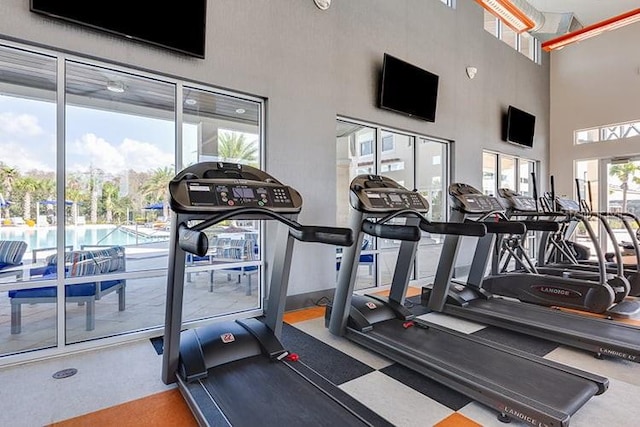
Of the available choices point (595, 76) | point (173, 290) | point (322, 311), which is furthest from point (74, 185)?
point (595, 76)

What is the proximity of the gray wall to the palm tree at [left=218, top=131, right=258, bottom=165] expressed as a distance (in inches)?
11.9

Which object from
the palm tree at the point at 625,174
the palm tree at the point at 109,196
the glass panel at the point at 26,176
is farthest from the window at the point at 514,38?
the glass panel at the point at 26,176

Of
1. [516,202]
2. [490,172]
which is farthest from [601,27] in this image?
[490,172]

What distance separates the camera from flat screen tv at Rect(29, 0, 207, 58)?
9.11 feet

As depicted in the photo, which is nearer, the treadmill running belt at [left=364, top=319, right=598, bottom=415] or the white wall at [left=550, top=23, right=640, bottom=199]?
the treadmill running belt at [left=364, top=319, right=598, bottom=415]

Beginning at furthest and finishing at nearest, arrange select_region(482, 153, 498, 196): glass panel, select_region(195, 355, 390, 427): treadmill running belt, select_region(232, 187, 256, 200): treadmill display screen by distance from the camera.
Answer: select_region(482, 153, 498, 196): glass panel, select_region(232, 187, 256, 200): treadmill display screen, select_region(195, 355, 390, 427): treadmill running belt

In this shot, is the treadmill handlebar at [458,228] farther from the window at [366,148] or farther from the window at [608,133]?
the window at [608,133]

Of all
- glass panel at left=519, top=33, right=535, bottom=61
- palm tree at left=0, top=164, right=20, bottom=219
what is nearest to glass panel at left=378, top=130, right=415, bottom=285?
palm tree at left=0, top=164, right=20, bottom=219

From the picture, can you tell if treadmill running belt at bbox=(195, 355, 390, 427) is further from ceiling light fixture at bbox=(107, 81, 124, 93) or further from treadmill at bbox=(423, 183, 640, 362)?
ceiling light fixture at bbox=(107, 81, 124, 93)

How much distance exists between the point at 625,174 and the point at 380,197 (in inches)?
299

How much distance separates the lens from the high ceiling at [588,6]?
7.05 metres

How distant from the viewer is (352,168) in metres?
5.18

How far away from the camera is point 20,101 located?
118 inches

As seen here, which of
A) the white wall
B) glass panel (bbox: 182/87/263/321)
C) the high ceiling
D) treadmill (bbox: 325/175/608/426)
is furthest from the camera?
the white wall
